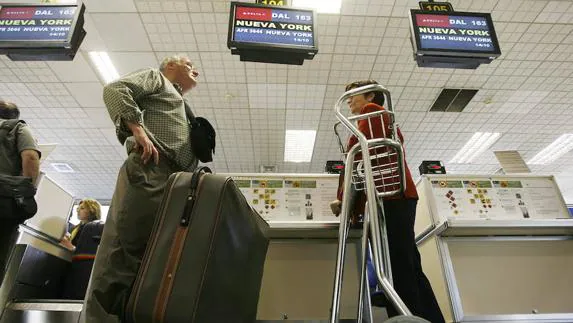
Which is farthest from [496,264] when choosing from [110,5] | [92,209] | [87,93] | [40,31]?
[87,93]

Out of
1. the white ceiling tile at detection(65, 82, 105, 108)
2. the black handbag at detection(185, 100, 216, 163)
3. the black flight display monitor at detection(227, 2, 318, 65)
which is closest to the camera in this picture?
the black handbag at detection(185, 100, 216, 163)

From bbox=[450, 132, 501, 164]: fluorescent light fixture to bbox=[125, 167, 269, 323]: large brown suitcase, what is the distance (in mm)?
7169

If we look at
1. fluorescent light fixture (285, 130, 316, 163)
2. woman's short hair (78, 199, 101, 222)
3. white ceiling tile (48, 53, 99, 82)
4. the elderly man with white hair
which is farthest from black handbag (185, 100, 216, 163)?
fluorescent light fixture (285, 130, 316, 163)

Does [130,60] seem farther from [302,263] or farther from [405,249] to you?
[405,249]

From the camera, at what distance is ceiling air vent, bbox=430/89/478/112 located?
557 cm

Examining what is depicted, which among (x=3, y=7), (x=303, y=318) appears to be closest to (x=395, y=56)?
(x=303, y=318)

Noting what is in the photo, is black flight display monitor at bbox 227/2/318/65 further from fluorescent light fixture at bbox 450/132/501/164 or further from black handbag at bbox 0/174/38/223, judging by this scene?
fluorescent light fixture at bbox 450/132/501/164

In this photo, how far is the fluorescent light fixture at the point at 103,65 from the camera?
188 inches

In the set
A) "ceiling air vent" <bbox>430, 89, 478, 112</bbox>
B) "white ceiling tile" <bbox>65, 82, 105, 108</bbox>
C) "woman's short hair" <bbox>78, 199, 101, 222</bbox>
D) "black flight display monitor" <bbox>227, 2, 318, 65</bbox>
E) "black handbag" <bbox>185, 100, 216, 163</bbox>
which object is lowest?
"black handbag" <bbox>185, 100, 216, 163</bbox>

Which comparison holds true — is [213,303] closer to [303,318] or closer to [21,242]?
[303,318]

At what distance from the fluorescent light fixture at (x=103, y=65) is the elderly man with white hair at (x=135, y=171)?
153 inches

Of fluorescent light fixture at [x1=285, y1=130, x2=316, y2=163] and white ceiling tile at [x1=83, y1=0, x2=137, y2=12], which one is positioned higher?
fluorescent light fixture at [x1=285, y1=130, x2=316, y2=163]

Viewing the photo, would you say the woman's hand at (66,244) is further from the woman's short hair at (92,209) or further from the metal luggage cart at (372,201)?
the metal luggage cart at (372,201)

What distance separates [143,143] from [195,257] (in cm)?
57
